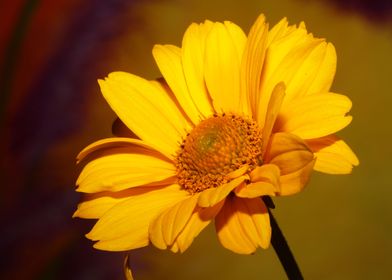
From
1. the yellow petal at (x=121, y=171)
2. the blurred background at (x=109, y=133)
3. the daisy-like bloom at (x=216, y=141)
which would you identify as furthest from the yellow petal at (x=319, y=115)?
the blurred background at (x=109, y=133)

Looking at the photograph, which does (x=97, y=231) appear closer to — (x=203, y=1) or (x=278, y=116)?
(x=278, y=116)

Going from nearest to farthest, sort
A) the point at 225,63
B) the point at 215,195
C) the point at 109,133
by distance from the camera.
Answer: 1. the point at 215,195
2. the point at 225,63
3. the point at 109,133

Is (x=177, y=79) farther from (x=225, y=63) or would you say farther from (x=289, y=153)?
(x=289, y=153)

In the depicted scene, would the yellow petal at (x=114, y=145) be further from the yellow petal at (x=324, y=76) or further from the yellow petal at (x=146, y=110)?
the yellow petal at (x=324, y=76)

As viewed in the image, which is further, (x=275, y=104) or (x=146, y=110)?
(x=146, y=110)

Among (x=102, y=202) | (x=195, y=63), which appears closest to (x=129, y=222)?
(x=102, y=202)

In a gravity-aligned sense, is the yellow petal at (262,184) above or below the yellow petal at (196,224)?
above
